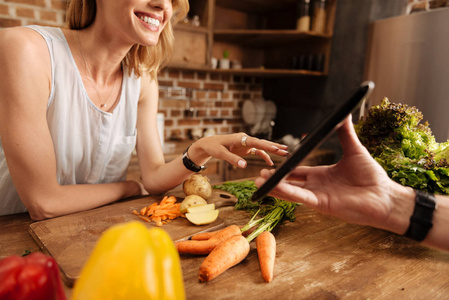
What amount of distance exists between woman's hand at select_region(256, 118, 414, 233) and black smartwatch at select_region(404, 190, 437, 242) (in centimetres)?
1

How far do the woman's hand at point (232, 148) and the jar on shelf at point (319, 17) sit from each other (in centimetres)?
245

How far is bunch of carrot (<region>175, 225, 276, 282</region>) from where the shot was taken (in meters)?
0.78

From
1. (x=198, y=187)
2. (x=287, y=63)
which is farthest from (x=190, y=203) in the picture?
(x=287, y=63)

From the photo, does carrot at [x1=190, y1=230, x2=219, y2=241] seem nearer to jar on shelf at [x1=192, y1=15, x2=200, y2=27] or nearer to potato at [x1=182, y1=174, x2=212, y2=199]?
potato at [x1=182, y1=174, x2=212, y2=199]

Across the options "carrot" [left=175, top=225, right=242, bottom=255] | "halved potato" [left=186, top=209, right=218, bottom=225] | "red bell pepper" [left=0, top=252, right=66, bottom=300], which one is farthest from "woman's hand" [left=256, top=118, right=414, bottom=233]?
"red bell pepper" [left=0, top=252, right=66, bottom=300]

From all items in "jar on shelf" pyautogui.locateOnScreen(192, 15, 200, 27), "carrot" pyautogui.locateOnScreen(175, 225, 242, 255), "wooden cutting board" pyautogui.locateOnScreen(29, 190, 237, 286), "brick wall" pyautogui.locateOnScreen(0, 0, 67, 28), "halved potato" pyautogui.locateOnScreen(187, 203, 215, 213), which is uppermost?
"jar on shelf" pyautogui.locateOnScreen(192, 15, 200, 27)

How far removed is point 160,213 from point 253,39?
2.73 metres

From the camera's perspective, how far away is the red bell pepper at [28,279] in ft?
1.41

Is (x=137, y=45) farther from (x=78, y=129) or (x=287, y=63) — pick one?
(x=287, y=63)

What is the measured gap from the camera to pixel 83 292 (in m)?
0.43

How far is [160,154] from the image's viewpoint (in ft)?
5.31

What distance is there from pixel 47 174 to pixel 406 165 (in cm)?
134

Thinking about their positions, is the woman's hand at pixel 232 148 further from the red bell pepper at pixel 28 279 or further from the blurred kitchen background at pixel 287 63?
the blurred kitchen background at pixel 287 63

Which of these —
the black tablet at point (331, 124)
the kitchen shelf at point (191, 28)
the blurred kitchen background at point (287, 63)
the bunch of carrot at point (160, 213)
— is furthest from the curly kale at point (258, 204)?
the kitchen shelf at point (191, 28)
